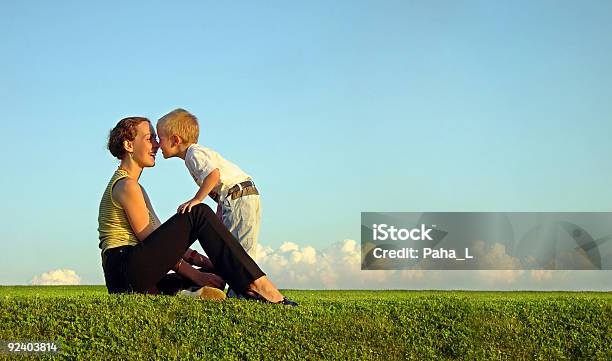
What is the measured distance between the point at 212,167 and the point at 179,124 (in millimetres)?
576

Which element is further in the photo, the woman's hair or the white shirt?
the white shirt

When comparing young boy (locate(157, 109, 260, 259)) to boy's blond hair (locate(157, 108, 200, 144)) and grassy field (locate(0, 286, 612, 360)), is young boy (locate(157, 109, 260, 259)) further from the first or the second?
grassy field (locate(0, 286, 612, 360))

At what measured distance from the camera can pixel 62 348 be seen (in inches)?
245

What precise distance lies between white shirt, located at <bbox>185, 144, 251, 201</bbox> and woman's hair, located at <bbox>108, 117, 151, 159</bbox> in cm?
80

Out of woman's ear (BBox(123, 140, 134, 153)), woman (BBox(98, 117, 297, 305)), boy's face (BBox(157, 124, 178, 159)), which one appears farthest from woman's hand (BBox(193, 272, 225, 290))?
boy's face (BBox(157, 124, 178, 159))

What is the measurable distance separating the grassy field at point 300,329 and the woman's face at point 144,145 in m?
1.19

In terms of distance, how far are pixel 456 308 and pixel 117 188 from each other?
3231mm

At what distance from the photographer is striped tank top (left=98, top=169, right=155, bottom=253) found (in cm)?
659

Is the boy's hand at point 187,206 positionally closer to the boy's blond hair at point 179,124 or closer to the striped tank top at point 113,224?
the striped tank top at point 113,224

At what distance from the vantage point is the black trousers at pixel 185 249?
20.6 feet

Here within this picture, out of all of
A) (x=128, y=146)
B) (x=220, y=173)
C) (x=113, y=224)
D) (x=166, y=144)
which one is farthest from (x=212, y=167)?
(x=113, y=224)

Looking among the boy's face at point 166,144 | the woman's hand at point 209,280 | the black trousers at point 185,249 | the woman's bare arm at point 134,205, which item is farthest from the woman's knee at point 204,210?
the boy's face at point 166,144

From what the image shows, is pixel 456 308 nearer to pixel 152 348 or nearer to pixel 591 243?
pixel 152 348

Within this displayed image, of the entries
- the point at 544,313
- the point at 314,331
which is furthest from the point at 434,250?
the point at 314,331
